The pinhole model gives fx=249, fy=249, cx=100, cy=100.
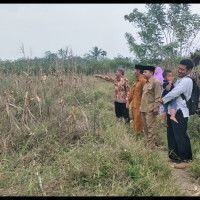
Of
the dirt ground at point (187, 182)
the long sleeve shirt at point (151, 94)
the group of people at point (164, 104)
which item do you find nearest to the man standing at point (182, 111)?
the group of people at point (164, 104)

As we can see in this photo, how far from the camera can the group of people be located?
3502 millimetres

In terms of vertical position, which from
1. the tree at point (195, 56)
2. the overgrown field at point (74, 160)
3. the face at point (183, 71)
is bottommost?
the overgrown field at point (74, 160)

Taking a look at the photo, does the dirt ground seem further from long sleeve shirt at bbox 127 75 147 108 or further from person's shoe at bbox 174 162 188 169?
long sleeve shirt at bbox 127 75 147 108

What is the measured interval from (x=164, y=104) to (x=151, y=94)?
44cm

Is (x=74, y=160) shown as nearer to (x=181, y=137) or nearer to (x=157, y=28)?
(x=181, y=137)

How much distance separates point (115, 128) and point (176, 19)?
319 inches

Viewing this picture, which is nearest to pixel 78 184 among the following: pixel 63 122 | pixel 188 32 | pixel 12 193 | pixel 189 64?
pixel 12 193

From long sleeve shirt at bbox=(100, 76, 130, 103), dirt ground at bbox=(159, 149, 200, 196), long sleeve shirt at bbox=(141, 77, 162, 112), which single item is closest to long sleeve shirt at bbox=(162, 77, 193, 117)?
long sleeve shirt at bbox=(141, 77, 162, 112)

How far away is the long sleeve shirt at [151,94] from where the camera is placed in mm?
4012

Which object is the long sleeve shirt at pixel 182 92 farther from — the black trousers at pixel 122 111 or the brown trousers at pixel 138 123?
the black trousers at pixel 122 111

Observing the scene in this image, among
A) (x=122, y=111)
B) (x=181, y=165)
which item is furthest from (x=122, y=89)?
(x=181, y=165)

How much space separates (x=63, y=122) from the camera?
13.6ft

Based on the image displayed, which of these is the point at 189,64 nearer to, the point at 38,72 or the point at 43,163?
the point at 43,163

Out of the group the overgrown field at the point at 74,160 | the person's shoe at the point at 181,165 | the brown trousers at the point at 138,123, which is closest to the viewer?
the overgrown field at the point at 74,160
